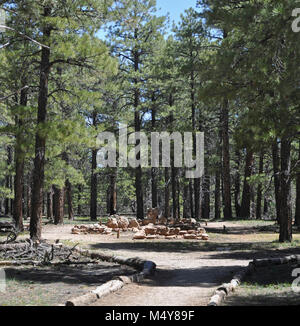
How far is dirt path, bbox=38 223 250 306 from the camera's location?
264 inches

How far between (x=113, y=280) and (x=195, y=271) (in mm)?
2808

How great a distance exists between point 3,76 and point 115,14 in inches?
248

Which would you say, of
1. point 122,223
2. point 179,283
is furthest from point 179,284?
point 122,223

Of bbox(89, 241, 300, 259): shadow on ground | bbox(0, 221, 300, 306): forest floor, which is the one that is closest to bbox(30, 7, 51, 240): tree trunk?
bbox(0, 221, 300, 306): forest floor

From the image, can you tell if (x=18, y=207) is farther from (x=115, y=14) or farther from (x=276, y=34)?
(x=276, y=34)

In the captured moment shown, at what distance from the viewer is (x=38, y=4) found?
995cm

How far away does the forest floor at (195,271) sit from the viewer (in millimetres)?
6723

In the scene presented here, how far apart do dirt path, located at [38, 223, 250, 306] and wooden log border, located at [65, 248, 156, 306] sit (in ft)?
0.43

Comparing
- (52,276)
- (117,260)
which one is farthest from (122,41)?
(52,276)

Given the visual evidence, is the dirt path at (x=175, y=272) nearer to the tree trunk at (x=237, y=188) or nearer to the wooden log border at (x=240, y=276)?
the wooden log border at (x=240, y=276)

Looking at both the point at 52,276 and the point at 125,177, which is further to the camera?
the point at 125,177

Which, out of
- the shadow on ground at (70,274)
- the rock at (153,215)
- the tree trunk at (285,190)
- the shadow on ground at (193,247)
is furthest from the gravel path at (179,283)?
the rock at (153,215)

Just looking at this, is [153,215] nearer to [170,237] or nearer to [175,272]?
[170,237]

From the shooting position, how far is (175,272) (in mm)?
9766
